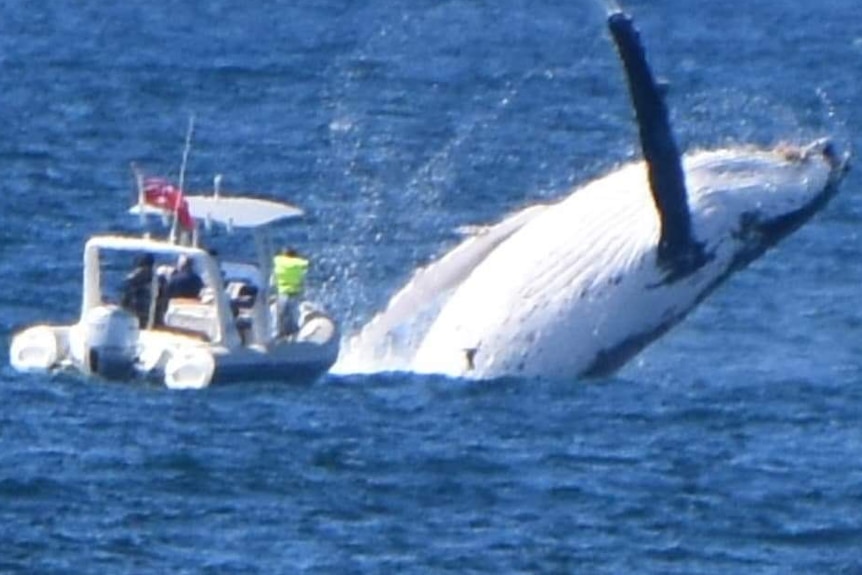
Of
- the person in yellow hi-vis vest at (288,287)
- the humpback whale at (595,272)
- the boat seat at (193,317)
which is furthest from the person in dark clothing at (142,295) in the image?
the humpback whale at (595,272)

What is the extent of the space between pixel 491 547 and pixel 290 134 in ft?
106

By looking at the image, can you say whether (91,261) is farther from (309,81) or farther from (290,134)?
(309,81)

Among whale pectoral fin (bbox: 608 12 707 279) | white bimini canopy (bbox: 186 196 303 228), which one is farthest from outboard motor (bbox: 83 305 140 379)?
whale pectoral fin (bbox: 608 12 707 279)

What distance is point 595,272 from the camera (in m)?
41.0

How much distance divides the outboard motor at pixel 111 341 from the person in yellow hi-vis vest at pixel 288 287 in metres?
1.60

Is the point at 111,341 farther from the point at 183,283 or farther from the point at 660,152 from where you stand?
the point at 660,152

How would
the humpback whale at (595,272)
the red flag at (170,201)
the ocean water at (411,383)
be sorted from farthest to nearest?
the humpback whale at (595,272) < the red flag at (170,201) < the ocean water at (411,383)

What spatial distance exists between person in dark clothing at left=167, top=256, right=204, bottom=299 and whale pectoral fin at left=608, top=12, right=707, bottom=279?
461cm

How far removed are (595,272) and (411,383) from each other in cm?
211

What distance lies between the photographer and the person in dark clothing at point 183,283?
41.3 metres

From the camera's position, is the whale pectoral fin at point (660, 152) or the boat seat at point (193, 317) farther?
the boat seat at point (193, 317)

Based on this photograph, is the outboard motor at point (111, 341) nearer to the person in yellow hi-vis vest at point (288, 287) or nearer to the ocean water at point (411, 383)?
the ocean water at point (411, 383)

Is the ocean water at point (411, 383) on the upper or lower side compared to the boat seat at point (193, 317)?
lower

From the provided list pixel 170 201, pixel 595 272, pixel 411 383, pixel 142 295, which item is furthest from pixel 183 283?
pixel 595 272
